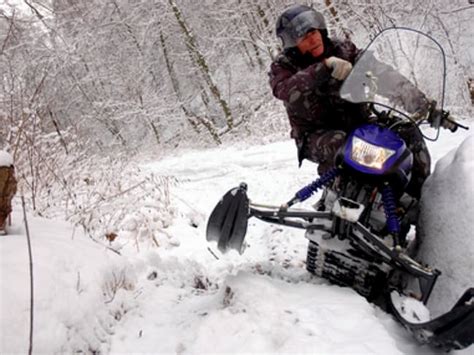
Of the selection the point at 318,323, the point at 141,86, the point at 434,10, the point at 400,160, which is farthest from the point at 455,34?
the point at 141,86

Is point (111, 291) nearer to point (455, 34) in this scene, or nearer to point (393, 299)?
point (393, 299)

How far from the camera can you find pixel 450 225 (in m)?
2.55

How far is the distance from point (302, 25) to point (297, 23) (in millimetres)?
39

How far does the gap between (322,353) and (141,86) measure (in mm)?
15566

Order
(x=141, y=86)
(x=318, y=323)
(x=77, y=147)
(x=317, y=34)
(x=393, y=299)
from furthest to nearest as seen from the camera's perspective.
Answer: (x=141, y=86), (x=77, y=147), (x=317, y=34), (x=393, y=299), (x=318, y=323)

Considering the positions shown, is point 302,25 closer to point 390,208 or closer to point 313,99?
point 313,99

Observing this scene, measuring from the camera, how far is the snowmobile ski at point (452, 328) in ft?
6.30

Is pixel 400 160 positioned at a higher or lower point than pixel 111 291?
higher

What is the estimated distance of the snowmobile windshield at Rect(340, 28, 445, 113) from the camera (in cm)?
268

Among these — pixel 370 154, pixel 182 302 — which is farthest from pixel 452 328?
pixel 182 302

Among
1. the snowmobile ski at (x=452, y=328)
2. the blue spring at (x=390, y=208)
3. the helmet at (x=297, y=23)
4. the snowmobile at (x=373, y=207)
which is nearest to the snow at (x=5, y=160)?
the snowmobile at (x=373, y=207)

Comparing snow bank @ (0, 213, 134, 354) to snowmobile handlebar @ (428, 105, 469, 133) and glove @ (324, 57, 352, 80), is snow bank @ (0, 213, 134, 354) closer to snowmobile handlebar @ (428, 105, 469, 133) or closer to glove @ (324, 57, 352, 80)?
glove @ (324, 57, 352, 80)

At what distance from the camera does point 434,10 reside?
892 cm

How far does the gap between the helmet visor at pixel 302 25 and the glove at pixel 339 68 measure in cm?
40
